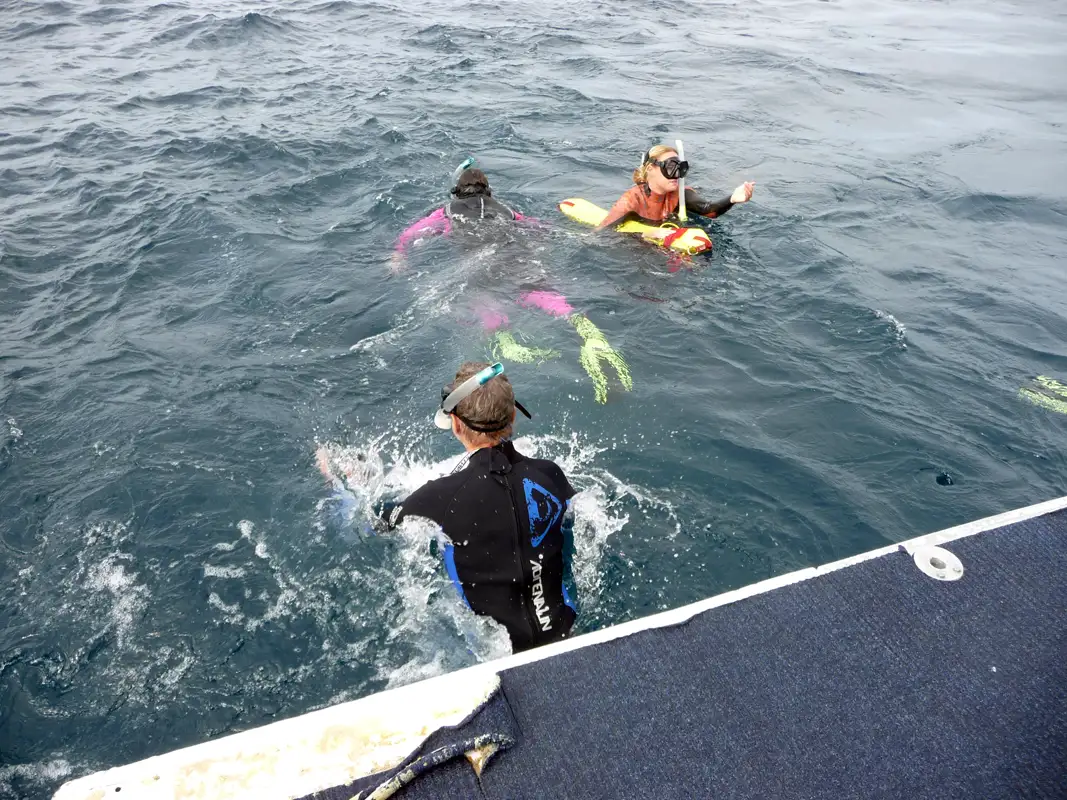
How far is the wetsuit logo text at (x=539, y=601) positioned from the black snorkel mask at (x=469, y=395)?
0.62 metres

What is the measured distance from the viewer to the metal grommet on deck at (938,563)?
7.86 ft

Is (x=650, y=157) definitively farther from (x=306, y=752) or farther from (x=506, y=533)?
(x=306, y=752)

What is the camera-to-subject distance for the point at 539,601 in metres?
2.95

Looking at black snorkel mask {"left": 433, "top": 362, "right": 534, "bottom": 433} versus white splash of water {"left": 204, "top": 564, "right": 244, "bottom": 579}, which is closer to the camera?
black snorkel mask {"left": 433, "top": 362, "right": 534, "bottom": 433}

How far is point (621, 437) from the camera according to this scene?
4727mm

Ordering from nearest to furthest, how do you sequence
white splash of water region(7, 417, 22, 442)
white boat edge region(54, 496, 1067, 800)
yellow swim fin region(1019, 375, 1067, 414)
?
white boat edge region(54, 496, 1067, 800), white splash of water region(7, 417, 22, 442), yellow swim fin region(1019, 375, 1067, 414)

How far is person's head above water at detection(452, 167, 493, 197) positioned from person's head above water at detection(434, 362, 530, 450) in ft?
15.0

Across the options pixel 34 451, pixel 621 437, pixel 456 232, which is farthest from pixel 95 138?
pixel 621 437

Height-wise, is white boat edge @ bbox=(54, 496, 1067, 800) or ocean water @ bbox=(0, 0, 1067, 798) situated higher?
white boat edge @ bbox=(54, 496, 1067, 800)

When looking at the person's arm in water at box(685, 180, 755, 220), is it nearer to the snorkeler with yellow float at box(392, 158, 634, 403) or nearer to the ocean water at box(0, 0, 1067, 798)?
the ocean water at box(0, 0, 1067, 798)

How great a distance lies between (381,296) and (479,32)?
13.4 m

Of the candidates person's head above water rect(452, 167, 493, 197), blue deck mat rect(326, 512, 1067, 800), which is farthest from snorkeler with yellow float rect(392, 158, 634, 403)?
blue deck mat rect(326, 512, 1067, 800)

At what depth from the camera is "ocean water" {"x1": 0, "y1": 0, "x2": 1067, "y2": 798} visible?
3.46 metres

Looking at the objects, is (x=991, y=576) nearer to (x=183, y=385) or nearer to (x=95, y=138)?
(x=183, y=385)
